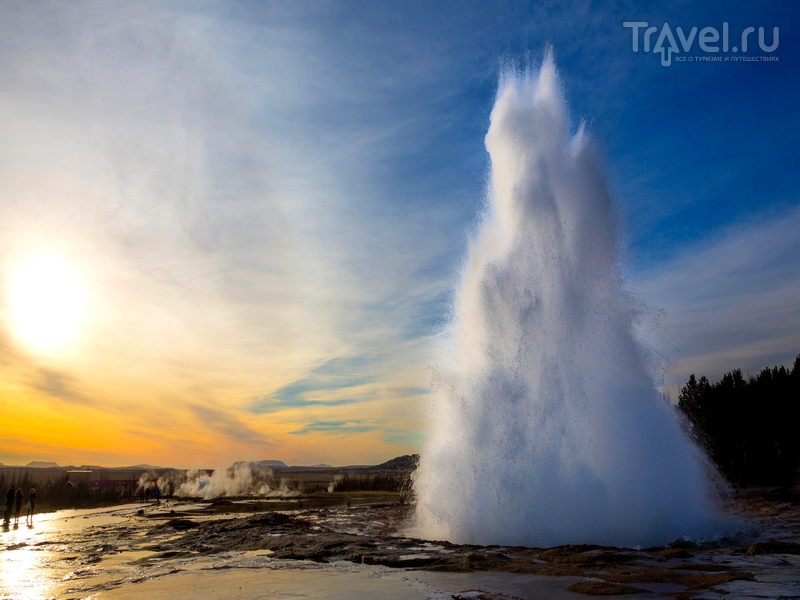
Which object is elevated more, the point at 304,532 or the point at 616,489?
the point at 616,489

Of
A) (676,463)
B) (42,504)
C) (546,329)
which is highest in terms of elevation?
(546,329)

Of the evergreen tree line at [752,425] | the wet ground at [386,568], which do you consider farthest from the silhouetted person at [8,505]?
the evergreen tree line at [752,425]

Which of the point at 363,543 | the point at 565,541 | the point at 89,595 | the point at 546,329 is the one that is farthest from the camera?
the point at 546,329

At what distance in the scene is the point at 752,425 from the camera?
185 feet

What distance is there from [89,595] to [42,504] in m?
40.7

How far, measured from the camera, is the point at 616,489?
57.9ft

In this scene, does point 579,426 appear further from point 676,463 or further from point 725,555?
point 725,555

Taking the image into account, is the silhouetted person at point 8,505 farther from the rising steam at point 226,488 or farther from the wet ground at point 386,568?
the rising steam at point 226,488

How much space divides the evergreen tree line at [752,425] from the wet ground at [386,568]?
123ft

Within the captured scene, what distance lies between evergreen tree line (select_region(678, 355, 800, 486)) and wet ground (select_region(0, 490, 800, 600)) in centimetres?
3753

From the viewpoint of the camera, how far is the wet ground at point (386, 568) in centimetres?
1077

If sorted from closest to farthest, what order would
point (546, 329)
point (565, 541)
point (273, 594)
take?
point (273, 594), point (565, 541), point (546, 329)

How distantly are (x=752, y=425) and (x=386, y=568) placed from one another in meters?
57.8

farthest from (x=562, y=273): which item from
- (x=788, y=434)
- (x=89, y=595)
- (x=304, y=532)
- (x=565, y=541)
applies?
(x=788, y=434)
